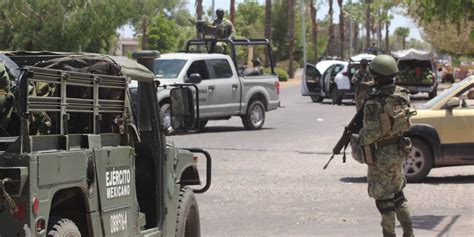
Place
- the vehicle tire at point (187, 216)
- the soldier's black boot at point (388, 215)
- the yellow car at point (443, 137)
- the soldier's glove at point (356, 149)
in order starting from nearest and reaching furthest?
the vehicle tire at point (187, 216), the soldier's black boot at point (388, 215), the soldier's glove at point (356, 149), the yellow car at point (443, 137)

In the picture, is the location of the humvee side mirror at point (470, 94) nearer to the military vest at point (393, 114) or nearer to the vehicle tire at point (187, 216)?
the military vest at point (393, 114)

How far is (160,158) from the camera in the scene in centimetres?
684

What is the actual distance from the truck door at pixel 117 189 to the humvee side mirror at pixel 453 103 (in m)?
7.78

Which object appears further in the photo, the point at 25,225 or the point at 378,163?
the point at 378,163

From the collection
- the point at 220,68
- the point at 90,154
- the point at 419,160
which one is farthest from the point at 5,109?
the point at 220,68

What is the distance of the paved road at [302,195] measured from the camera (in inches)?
388

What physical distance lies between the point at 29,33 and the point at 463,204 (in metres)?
33.0

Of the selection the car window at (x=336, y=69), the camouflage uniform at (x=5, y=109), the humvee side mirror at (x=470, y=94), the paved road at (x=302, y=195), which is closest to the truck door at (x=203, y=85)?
the paved road at (x=302, y=195)

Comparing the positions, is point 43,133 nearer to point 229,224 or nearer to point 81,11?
point 229,224

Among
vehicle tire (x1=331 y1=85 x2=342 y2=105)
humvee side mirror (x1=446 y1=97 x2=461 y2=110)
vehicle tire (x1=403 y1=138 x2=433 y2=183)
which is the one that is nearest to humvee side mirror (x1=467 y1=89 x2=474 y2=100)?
humvee side mirror (x1=446 y1=97 x2=461 y2=110)

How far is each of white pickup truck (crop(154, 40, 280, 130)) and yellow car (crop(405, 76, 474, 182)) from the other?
7.73m

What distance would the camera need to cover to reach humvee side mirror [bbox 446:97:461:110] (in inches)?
512

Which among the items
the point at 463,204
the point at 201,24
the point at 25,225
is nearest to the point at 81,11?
the point at 201,24

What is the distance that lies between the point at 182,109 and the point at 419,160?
6.68 metres
